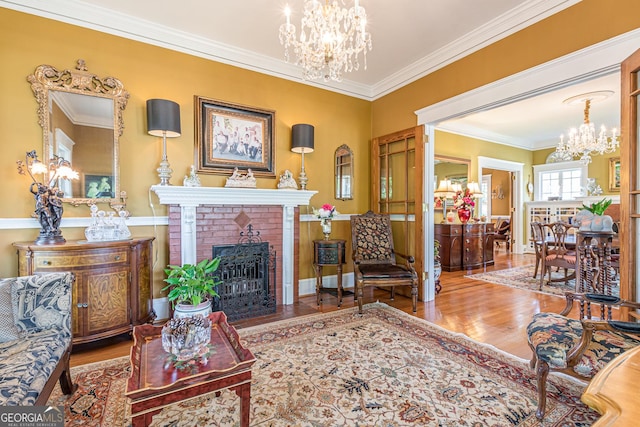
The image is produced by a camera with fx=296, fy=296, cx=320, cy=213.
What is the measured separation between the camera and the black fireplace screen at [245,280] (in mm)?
3291

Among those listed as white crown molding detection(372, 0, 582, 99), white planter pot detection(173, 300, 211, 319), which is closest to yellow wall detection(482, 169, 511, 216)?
white crown molding detection(372, 0, 582, 99)

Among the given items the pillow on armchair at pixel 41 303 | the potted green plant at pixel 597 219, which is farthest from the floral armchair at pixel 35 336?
the potted green plant at pixel 597 219

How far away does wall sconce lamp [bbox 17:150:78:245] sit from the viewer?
8.25 feet

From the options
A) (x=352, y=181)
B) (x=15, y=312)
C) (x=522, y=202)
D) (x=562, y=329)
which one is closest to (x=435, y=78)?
(x=352, y=181)

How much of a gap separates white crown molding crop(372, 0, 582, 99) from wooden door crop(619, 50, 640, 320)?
0.93 m

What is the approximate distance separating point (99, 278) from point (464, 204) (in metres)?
5.91

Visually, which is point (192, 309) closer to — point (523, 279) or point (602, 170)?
point (523, 279)

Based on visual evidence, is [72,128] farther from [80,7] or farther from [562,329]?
[562,329]

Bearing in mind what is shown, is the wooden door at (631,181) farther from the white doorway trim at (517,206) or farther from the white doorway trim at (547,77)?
the white doorway trim at (517,206)

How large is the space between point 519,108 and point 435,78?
255 cm

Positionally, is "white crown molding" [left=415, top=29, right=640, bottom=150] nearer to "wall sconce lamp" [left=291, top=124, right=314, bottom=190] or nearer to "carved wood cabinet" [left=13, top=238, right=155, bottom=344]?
"wall sconce lamp" [left=291, top=124, right=314, bottom=190]

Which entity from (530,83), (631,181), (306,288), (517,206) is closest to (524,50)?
(530,83)

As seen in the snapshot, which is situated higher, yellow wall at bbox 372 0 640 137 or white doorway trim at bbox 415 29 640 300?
yellow wall at bbox 372 0 640 137

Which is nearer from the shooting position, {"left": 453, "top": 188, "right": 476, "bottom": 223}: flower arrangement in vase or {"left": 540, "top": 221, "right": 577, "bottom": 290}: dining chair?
{"left": 540, "top": 221, "right": 577, "bottom": 290}: dining chair
